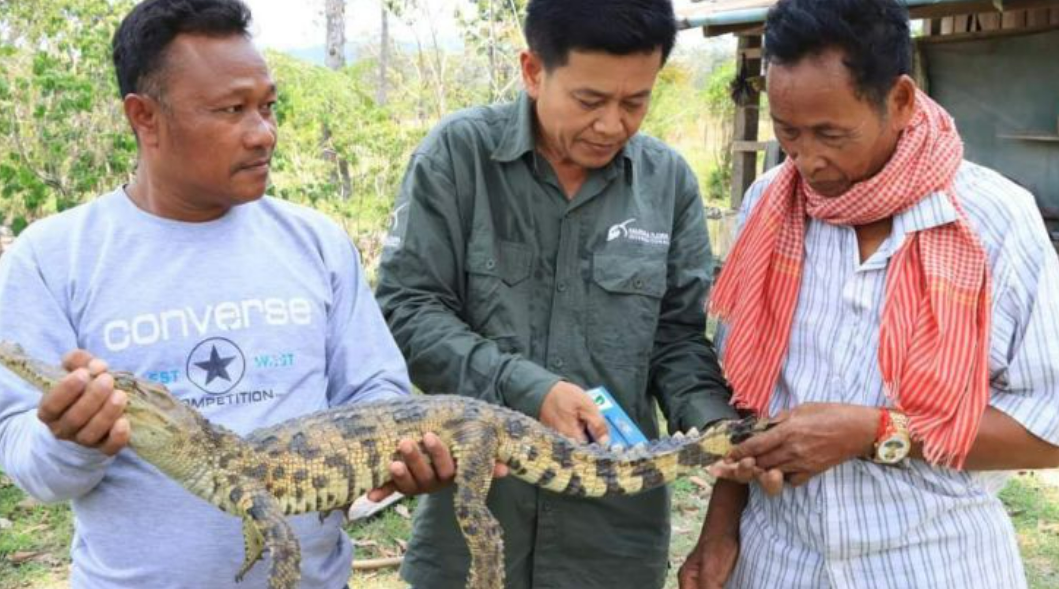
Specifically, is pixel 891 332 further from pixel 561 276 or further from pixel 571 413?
pixel 561 276

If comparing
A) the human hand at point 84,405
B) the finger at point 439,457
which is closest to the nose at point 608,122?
the finger at point 439,457

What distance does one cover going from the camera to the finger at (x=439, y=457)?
2.79 m

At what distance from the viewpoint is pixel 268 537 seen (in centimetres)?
255

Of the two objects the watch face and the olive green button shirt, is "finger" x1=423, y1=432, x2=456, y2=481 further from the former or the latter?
the watch face

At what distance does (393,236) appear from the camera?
11.0 ft

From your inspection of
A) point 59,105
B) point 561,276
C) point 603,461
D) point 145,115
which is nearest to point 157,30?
point 145,115

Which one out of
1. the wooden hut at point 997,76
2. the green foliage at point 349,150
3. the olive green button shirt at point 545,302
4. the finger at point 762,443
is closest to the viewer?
the finger at point 762,443

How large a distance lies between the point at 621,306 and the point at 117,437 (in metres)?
1.57

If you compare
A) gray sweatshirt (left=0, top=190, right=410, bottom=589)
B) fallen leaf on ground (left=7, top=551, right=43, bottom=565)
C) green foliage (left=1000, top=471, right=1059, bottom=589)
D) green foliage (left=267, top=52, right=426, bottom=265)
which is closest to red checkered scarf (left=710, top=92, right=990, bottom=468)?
gray sweatshirt (left=0, top=190, right=410, bottom=589)

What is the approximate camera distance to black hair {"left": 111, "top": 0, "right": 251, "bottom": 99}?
2.69m

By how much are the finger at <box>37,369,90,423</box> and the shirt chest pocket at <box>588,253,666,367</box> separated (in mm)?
1566

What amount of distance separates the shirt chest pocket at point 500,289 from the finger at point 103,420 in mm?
1243

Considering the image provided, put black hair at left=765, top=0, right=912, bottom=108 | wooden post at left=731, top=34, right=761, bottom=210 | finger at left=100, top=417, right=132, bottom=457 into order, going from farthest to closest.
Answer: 1. wooden post at left=731, top=34, right=761, bottom=210
2. black hair at left=765, top=0, right=912, bottom=108
3. finger at left=100, top=417, right=132, bottom=457

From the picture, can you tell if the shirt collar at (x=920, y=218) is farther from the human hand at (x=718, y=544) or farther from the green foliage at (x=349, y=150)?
the green foliage at (x=349, y=150)
